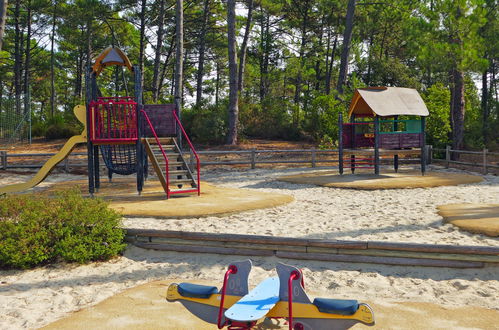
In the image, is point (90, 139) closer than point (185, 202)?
No

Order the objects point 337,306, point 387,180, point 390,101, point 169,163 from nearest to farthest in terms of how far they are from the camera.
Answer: point 337,306 → point 169,163 → point 387,180 → point 390,101

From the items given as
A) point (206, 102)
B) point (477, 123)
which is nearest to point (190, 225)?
point (206, 102)

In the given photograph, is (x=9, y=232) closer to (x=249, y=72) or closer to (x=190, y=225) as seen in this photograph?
(x=190, y=225)

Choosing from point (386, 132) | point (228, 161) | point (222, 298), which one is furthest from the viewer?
point (228, 161)

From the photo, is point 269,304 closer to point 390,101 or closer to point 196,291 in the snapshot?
point 196,291

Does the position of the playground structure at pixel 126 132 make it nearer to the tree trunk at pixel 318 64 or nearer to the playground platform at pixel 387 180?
the playground platform at pixel 387 180

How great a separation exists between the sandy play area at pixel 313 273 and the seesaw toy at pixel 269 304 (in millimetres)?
564

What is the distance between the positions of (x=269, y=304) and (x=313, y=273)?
89.3 inches

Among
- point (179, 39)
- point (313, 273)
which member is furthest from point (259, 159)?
point (313, 273)

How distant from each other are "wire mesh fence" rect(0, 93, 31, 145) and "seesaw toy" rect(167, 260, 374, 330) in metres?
22.5

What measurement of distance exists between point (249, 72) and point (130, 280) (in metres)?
35.5

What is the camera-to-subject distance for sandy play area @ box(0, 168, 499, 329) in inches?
187

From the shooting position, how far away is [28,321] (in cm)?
442

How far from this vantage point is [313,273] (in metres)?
5.70
